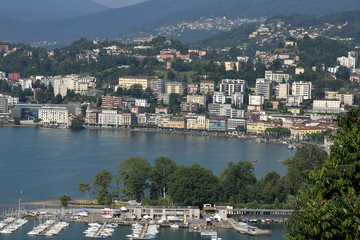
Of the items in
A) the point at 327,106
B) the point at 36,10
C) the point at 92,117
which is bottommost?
the point at 92,117

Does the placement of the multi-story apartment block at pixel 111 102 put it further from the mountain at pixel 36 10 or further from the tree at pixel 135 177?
the mountain at pixel 36 10

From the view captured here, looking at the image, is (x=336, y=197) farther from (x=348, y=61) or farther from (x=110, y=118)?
(x=348, y=61)

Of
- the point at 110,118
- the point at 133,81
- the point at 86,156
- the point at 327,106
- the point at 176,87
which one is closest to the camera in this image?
the point at 86,156

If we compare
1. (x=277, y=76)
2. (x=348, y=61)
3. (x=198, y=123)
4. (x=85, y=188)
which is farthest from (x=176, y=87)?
(x=85, y=188)

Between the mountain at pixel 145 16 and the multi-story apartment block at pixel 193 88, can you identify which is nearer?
the multi-story apartment block at pixel 193 88

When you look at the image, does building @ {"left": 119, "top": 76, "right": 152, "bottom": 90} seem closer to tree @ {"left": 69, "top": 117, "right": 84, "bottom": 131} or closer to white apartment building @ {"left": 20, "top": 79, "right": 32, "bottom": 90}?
white apartment building @ {"left": 20, "top": 79, "right": 32, "bottom": 90}

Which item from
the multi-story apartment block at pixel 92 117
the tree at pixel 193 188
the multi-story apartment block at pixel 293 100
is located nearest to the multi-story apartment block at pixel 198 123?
the multi-story apartment block at pixel 92 117
